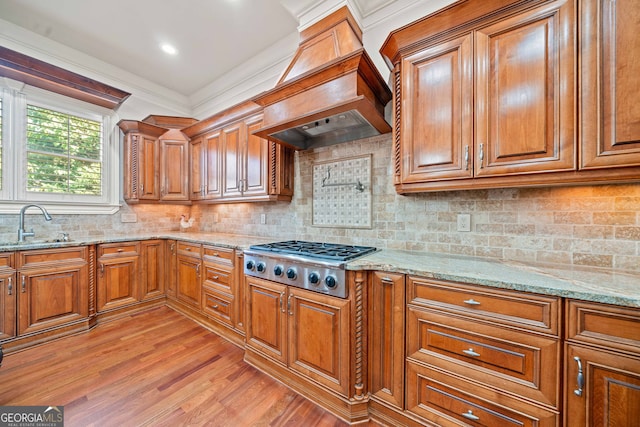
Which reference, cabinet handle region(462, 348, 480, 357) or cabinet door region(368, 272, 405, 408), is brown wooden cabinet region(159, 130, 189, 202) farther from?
cabinet handle region(462, 348, 480, 357)

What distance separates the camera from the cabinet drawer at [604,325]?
0.89 m

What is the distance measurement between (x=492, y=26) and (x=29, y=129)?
4404mm

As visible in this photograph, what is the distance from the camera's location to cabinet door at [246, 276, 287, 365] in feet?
5.83

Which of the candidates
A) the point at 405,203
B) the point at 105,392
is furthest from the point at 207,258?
the point at 405,203

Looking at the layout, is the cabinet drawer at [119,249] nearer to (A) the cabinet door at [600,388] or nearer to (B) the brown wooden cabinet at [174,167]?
(B) the brown wooden cabinet at [174,167]

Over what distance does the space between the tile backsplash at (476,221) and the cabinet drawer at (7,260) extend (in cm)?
58

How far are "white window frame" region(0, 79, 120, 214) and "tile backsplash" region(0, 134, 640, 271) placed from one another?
0.51ft

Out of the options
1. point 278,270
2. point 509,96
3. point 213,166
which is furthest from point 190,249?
point 509,96

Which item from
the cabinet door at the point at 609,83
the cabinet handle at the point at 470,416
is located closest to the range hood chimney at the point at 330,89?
the cabinet door at the point at 609,83

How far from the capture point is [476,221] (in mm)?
1722

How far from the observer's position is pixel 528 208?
1551 mm

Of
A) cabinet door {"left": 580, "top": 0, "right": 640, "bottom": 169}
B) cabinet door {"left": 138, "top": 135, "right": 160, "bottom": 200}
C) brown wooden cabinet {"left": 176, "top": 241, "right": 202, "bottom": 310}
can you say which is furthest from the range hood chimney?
cabinet door {"left": 138, "top": 135, "right": 160, "bottom": 200}

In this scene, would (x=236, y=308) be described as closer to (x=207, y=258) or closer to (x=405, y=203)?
(x=207, y=258)

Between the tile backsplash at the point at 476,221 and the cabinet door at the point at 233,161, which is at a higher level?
the cabinet door at the point at 233,161
